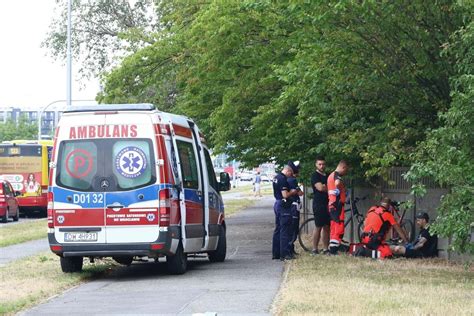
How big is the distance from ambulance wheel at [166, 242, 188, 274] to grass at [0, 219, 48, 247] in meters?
10.1

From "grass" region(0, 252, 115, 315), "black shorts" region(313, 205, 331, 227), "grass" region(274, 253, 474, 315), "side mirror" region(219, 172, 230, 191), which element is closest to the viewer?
"grass" region(274, 253, 474, 315)

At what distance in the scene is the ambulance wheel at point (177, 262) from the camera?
16.0 meters

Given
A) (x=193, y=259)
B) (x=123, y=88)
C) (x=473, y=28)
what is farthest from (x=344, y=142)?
(x=123, y=88)

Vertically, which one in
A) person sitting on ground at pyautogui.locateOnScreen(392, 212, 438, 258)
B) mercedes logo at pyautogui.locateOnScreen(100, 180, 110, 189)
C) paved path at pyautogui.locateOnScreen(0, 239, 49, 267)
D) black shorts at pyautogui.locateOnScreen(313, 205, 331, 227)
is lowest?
paved path at pyautogui.locateOnScreen(0, 239, 49, 267)

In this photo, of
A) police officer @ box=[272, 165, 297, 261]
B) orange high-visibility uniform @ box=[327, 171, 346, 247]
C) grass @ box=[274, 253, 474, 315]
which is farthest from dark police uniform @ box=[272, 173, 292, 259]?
orange high-visibility uniform @ box=[327, 171, 346, 247]

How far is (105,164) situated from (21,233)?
15.4 meters

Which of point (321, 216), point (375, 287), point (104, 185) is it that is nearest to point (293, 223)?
point (321, 216)

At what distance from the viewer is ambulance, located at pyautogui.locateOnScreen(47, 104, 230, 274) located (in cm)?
1531

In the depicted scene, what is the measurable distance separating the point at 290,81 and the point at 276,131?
5245 millimetres

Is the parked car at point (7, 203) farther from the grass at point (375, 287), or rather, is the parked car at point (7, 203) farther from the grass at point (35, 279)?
the grass at point (375, 287)

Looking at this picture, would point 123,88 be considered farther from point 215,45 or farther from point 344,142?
point 344,142

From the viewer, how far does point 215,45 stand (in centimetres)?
2125

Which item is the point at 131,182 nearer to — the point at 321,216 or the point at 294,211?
the point at 294,211

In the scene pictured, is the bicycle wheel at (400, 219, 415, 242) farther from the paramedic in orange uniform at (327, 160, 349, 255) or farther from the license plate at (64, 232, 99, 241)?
the license plate at (64, 232, 99, 241)
